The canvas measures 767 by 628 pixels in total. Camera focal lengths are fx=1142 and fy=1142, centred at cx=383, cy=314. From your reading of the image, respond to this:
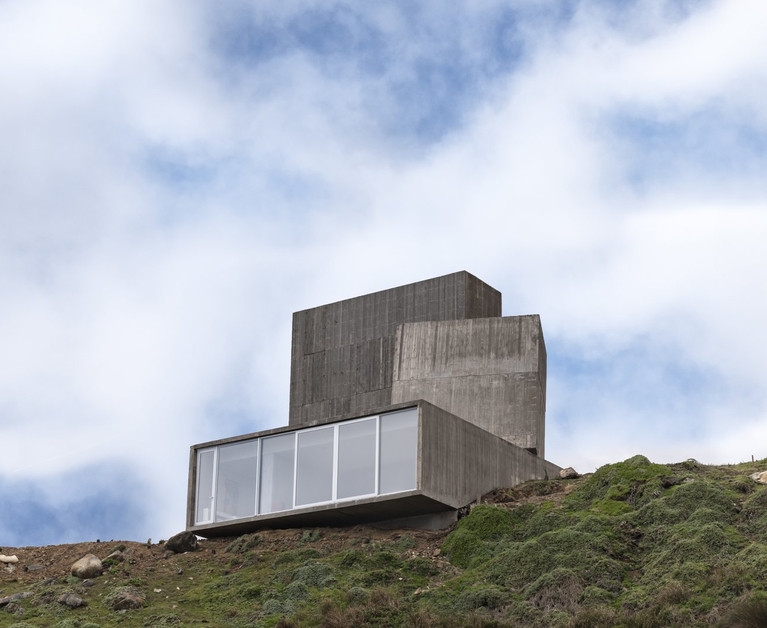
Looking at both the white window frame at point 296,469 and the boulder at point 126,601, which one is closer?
the boulder at point 126,601

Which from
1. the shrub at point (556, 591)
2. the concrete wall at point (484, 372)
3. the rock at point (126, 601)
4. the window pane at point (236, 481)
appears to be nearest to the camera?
the shrub at point (556, 591)

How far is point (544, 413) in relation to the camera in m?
29.1

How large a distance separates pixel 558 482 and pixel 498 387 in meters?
3.98

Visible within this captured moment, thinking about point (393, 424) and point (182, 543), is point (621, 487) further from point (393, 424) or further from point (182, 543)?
point (182, 543)

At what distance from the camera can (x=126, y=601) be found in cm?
2059

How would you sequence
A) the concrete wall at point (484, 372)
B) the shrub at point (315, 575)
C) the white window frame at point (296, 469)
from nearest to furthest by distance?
1. the shrub at point (315, 575)
2. the white window frame at point (296, 469)
3. the concrete wall at point (484, 372)

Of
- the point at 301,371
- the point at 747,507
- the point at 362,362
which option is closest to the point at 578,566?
the point at 747,507

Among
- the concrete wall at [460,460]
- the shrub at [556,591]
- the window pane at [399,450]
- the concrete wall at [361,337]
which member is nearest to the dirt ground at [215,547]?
the concrete wall at [460,460]

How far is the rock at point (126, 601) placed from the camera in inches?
810

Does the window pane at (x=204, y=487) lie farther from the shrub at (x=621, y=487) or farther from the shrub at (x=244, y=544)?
the shrub at (x=621, y=487)

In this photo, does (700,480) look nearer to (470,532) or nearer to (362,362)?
(470,532)

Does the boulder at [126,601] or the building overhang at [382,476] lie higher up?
the building overhang at [382,476]

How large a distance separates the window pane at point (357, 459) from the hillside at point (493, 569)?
997 millimetres

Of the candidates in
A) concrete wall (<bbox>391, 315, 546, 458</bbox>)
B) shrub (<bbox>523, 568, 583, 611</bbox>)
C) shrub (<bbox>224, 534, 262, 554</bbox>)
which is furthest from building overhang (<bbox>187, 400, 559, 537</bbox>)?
shrub (<bbox>523, 568, 583, 611</bbox>)
